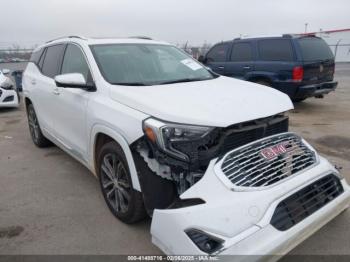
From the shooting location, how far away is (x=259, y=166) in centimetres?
244

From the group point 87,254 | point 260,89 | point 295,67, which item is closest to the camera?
point 87,254

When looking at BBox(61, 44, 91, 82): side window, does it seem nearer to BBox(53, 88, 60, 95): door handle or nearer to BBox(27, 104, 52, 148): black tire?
BBox(53, 88, 60, 95): door handle

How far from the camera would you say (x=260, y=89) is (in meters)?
3.29

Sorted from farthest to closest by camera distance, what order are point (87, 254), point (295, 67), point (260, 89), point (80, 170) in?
point (295, 67), point (80, 170), point (260, 89), point (87, 254)

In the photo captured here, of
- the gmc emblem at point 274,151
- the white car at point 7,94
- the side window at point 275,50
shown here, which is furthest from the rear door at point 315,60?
the white car at point 7,94

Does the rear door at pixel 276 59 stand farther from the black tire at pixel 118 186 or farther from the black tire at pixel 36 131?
the black tire at pixel 118 186

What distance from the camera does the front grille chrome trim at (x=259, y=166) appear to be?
7.61 ft

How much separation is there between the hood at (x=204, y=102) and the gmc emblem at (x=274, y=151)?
0.27m

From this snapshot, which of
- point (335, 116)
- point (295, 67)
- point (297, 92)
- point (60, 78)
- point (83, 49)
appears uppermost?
point (83, 49)

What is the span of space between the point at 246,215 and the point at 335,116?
684cm

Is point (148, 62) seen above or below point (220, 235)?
above

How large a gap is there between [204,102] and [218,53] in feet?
25.3

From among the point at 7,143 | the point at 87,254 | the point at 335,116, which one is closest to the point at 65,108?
the point at 87,254

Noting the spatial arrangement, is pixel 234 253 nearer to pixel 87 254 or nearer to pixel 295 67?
pixel 87 254
